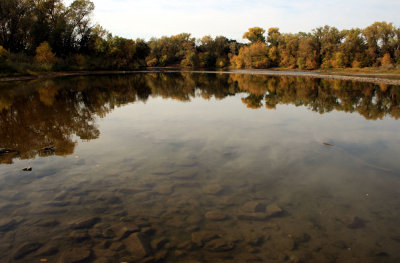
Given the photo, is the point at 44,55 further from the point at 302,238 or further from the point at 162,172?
the point at 302,238

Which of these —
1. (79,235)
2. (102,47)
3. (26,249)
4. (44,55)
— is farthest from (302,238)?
(102,47)

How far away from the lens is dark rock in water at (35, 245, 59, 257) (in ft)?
17.5

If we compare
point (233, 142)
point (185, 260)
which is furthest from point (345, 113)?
point (185, 260)

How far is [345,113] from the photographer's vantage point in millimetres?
20016

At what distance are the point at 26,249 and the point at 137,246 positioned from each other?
7.18 feet

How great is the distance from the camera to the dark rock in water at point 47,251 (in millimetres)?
5336

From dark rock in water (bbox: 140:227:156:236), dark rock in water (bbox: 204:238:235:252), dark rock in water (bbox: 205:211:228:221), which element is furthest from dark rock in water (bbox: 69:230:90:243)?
dark rock in water (bbox: 205:211:228:221)

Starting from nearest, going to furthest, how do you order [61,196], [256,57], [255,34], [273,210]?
[273,210] < [61,196] < [256,57] < [255,34]

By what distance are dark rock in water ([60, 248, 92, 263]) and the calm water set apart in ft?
0.06

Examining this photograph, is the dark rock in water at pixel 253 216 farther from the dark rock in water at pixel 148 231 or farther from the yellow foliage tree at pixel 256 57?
the yellow foliage tree at pixel 256 57

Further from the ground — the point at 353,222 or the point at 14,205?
the point at 14,205

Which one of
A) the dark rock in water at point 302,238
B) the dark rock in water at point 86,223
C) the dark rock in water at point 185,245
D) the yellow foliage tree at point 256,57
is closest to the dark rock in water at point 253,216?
the dark rock in water at point 302,238

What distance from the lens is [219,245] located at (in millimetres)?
5699

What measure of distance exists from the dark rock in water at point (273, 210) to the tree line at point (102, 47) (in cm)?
5037
